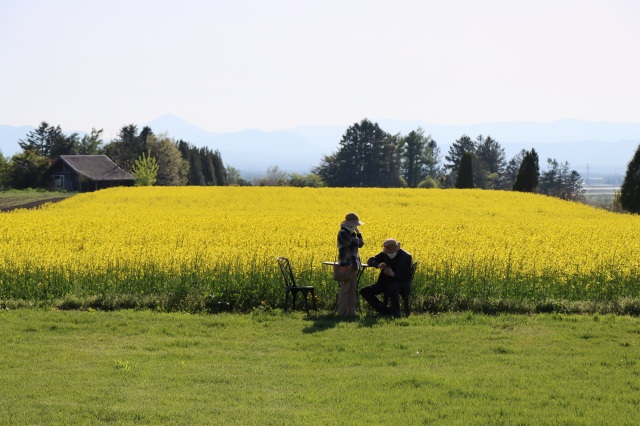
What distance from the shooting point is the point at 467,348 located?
39.4ft

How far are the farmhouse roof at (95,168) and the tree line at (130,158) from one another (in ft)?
16.0

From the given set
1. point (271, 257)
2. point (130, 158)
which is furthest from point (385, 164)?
point (271, 257)

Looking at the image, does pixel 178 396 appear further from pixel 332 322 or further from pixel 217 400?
pixel 332 322

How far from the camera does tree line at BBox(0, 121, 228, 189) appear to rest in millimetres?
96188

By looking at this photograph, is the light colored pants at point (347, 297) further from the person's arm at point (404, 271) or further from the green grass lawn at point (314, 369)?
the person's arm at point (404, 271)

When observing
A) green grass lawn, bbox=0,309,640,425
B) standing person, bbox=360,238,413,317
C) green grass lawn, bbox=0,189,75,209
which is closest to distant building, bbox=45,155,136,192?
green grass lawn, bbox=0,189,75,209

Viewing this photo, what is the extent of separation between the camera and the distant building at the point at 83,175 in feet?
303

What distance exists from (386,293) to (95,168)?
8494 centimetres

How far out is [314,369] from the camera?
10.7 metres

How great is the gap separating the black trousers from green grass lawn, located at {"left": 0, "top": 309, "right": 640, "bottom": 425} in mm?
349

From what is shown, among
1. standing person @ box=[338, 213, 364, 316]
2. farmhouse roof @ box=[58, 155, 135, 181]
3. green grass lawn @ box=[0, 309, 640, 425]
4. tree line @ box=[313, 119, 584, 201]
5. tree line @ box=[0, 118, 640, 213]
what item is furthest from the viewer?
tree line @ box=[313, 119, 584, 201]

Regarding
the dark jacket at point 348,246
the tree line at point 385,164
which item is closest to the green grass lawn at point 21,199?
the dark jacket at point 348,246

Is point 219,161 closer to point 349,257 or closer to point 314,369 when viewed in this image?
point 349,257

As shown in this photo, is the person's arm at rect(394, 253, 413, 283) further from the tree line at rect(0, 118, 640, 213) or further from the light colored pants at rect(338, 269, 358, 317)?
the tree line at rect(0, 118, 640, 213)
